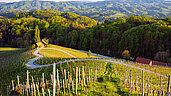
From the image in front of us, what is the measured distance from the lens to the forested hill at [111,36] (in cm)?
8869

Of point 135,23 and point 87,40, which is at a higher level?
point 135,23

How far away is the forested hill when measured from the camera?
291ft

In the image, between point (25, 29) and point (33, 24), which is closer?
point (25, 29)

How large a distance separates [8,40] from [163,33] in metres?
122

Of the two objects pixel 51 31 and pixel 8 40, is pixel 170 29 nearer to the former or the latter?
pixel 51 31

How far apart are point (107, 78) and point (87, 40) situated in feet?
300

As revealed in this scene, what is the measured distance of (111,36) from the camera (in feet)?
366

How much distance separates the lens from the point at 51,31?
14112 cm

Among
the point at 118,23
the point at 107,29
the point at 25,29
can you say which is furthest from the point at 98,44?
the point at 25,29

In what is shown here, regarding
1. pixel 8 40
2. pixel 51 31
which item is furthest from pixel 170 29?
pixel 8 40

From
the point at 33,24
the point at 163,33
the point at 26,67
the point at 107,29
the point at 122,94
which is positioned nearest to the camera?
the point at 122,94

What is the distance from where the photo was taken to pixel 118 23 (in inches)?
5069

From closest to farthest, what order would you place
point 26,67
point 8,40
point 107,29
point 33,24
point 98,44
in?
point 26,67, point 98,44, point 107,29, point 8,40, point 33,24

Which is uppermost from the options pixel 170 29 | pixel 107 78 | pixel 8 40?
pixel 170 29
